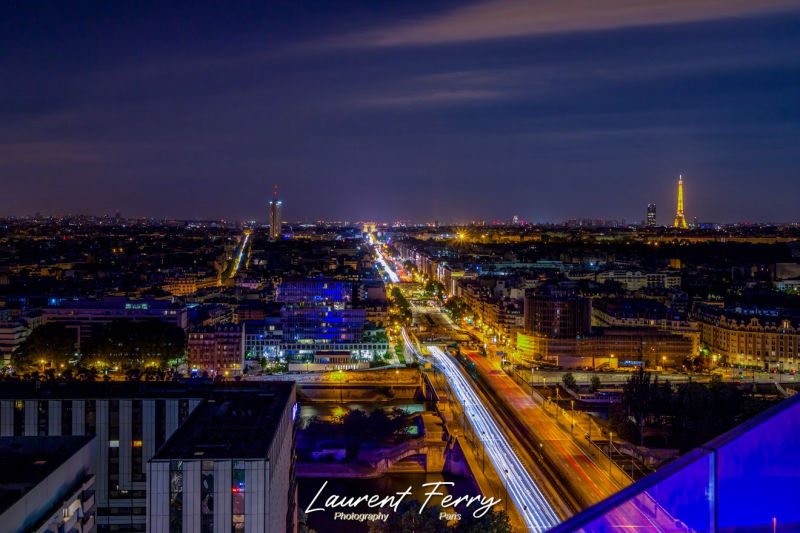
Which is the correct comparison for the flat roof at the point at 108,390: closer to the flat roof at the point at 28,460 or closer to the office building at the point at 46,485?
the office building at the point at 46,485

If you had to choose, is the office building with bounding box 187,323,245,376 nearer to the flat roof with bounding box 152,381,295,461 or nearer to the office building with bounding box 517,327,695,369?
the office building with bounding box 517,327,695,369

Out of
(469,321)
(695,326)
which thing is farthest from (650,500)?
(469,321)

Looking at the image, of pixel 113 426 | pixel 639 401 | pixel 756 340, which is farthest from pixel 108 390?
pixel 756 340

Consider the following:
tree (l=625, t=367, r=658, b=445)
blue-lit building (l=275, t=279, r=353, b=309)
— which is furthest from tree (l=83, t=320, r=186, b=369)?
tree (l=625, t=367, r=658, b=445)

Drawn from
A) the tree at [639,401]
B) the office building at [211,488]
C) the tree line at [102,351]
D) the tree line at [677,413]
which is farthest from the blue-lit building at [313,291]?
the office building at [211,488]

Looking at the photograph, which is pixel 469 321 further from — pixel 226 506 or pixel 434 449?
pixel 226 506

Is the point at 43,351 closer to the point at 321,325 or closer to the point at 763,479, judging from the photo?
the point at 321,325
